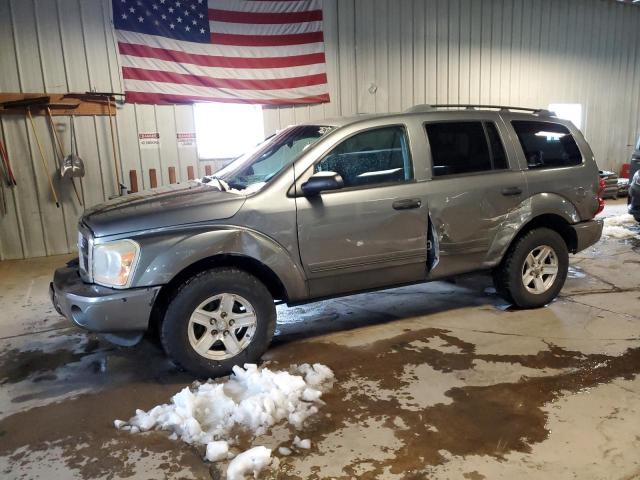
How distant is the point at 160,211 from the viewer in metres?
3.29

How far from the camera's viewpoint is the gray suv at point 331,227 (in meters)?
3.22

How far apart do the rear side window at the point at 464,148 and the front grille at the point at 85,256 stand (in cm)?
266

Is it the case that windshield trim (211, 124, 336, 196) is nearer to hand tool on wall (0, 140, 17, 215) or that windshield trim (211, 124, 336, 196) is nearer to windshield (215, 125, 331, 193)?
windshield (215, 125, 331, 193)

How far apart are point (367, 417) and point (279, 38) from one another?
736cm

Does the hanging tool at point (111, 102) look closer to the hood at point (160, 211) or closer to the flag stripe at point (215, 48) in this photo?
the flag stripe at point (215, 48)

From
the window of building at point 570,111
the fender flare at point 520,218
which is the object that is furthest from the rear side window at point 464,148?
the window of building at point 570,111

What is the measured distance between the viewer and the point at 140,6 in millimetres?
7523

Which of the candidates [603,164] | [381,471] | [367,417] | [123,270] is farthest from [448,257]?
[603,164]

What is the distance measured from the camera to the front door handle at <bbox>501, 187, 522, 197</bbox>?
4266mm

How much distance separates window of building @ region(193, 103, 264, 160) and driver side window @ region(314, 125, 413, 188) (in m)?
4.70

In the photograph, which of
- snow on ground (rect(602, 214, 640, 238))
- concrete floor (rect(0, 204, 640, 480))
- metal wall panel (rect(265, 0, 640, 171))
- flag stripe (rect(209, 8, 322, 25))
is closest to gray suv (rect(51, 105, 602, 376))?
concrete floor (rect(0, 204, 640, 480))

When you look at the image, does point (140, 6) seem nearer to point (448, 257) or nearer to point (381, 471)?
point (448, 257)

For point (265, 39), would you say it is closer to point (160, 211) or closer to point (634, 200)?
point (160, 211)

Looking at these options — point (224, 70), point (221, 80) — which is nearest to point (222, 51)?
point (224, 70)
